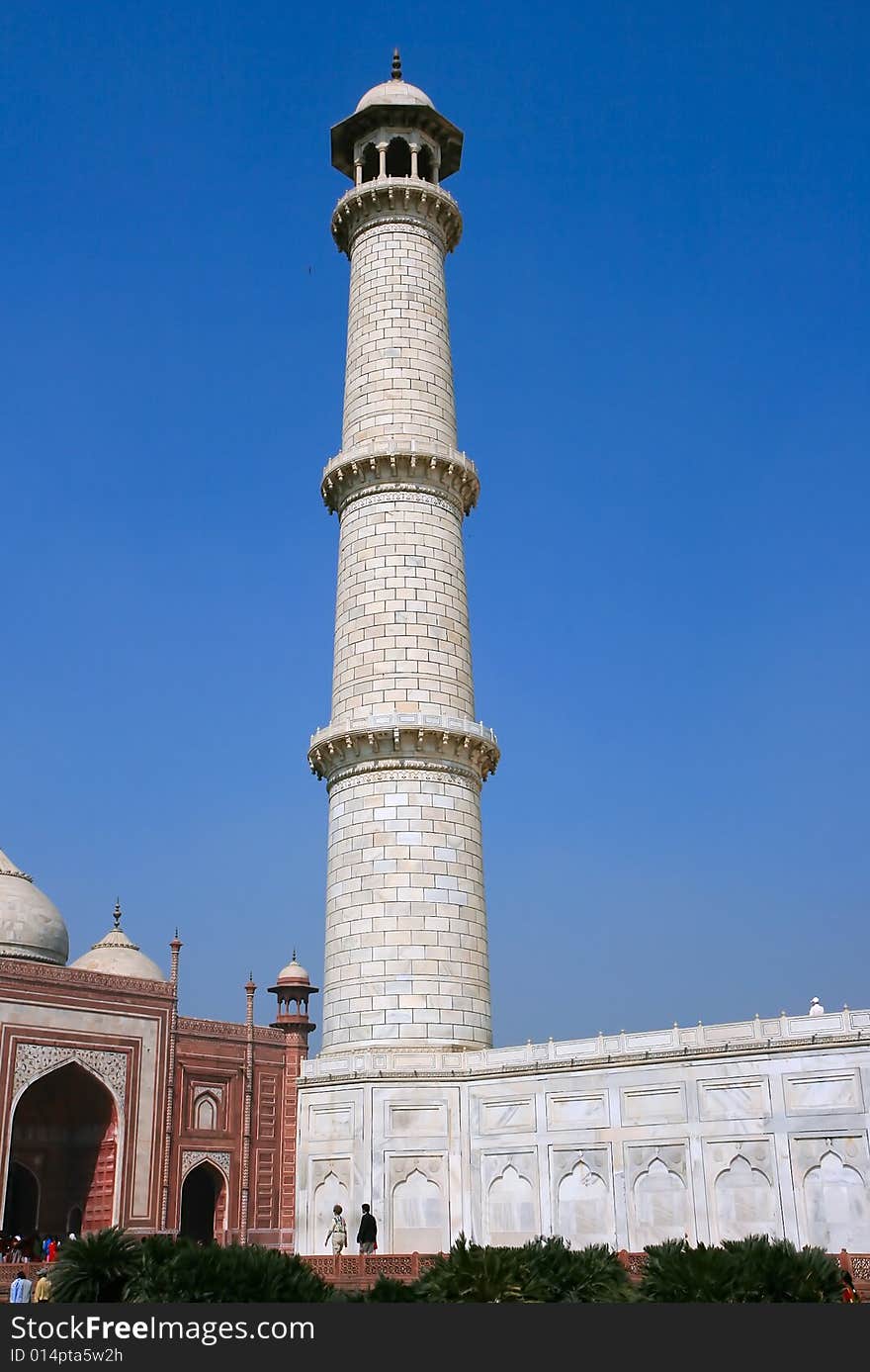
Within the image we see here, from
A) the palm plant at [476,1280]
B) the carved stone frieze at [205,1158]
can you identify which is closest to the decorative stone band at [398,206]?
the carved stone frieze at [205,1158]

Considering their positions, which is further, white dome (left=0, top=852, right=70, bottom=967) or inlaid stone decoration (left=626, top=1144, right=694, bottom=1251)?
white dome (left=0, top=852, right=70, bottom=967)

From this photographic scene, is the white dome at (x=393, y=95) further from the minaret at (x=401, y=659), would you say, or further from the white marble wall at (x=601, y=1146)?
the white marble wall at (x=601, y=1146)

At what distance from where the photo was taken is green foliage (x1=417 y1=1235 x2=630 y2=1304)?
32.8ft

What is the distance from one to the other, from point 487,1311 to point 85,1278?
4290 mm

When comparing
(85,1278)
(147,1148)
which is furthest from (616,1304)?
(147,1148)

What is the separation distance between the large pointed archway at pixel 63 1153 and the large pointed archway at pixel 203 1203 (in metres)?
2.36

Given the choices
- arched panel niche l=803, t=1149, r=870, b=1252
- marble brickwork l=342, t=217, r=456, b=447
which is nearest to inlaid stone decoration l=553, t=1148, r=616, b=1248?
arched panel niche l=803, t=1149, r=870, b=1252

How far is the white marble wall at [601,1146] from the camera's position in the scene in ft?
53.2

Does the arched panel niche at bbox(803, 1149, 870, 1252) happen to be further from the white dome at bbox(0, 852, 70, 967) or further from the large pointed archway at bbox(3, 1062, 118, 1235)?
the white dome at bbox(0, 852, 70, 967)

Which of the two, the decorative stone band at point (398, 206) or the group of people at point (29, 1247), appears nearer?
the group of people at point (29, 1247)

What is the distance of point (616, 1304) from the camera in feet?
28.6

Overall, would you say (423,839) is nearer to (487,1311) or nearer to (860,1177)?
(860,1177)

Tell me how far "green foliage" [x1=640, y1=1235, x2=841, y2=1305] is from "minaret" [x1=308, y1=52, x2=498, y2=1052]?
33.0ft

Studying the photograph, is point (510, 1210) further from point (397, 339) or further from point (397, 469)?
point (397, 339)
